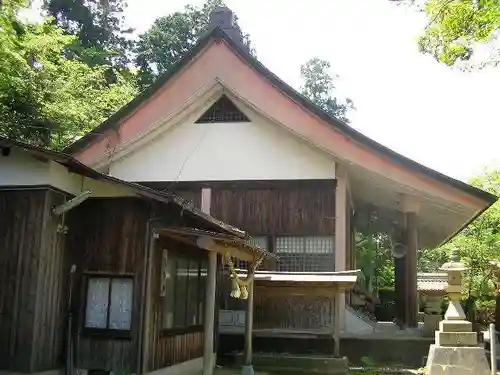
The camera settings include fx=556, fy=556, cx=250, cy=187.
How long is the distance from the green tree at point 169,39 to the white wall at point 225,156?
88.9 ft

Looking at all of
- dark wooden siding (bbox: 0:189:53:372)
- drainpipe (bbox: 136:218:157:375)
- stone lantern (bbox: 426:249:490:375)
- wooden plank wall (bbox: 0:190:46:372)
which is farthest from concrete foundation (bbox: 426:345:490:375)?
wooden plank wall (bbox: 0:190:46:372)

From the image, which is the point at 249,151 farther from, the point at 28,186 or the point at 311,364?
the point at 28,186

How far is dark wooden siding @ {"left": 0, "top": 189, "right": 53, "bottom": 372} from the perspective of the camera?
8.39 meters

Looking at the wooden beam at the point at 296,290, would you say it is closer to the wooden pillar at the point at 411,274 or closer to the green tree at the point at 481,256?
the wooden pillar at the point at 411,274

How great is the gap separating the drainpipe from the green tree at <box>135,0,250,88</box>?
33.8 m

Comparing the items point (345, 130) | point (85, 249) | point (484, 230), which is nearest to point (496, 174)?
point (484, 230)

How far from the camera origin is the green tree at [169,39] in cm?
4384

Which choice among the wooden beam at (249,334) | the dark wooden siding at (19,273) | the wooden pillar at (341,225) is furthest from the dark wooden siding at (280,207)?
the dark wooden siding at (19,273)

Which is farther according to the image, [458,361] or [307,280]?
[307,280]

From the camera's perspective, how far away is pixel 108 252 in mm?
9461

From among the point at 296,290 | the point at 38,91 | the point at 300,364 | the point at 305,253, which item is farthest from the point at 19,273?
the point at 38,91

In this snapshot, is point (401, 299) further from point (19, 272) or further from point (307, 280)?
point (19, 272)

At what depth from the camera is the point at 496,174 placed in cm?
2672

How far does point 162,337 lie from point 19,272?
2678mm
